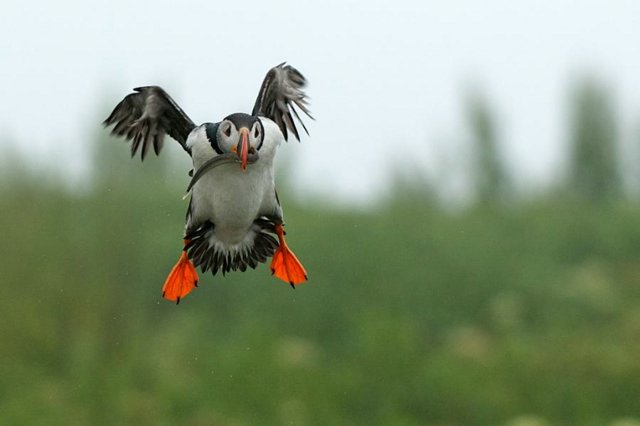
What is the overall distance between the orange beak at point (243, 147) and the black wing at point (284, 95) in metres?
0.46

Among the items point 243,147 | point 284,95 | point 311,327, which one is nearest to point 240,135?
point 243,147

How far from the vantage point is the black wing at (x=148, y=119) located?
114 inches

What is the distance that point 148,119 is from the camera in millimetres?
2875

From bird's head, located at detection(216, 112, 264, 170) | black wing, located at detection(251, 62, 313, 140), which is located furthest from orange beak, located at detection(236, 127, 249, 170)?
black wing, located at detection(251, 62, 313, 140)

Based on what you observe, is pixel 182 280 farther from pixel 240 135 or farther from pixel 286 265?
pixel 240 135

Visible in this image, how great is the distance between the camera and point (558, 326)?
18281 mm

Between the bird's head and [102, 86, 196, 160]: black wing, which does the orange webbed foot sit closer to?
[102, 86, 196, 160]: black wing

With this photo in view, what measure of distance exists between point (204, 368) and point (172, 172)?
1020 centimetres

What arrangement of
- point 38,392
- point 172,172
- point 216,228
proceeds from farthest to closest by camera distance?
point 38,392, point 172,172, point 216,228

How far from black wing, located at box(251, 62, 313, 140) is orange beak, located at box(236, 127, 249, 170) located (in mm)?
464

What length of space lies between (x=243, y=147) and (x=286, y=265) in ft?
2.25

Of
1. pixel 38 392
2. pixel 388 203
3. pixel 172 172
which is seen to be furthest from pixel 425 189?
pixel 172 172

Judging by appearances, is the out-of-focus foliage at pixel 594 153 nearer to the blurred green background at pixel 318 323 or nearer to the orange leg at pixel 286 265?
the blurred green background at pixel 318 323

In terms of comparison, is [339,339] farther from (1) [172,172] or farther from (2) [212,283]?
(1) [172,172]
